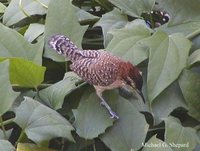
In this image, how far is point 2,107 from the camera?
2.45ft

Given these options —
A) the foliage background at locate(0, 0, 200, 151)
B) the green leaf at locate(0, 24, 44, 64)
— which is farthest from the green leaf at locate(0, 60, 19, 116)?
the green leaf at locate(0, 24, 44, 64)

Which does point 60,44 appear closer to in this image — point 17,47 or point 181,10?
point 17,47

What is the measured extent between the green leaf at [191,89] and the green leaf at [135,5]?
6.4 inches

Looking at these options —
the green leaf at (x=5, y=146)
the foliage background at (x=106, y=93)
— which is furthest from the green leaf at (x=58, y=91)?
the green leaf at (x=5, y=146)

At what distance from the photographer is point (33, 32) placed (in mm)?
889

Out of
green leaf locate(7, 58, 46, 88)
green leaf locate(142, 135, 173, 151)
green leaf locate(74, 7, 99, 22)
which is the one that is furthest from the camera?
green leaf locate(74, 7, 99, 22)

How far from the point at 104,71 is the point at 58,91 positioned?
80 millimetres

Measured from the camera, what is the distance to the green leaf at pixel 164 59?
76cm

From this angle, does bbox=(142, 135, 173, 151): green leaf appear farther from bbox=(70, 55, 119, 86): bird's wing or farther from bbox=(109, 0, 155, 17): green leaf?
bbox=(109, 0, 155, 17): green leaf

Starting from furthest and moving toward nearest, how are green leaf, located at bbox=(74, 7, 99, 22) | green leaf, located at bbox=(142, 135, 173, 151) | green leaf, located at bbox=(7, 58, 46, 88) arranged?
green leaf, located at bbox=(74, 7, 99, 22) < green leaf, located at bbox=(7, 58, 46, 88) < green leaf, located at bbox=(142, 135, 173, 151)

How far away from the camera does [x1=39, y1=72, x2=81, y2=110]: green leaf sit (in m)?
0.77

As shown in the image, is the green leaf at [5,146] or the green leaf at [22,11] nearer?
the green leaf at [5,146]

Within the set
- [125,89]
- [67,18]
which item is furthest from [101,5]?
[125,89]

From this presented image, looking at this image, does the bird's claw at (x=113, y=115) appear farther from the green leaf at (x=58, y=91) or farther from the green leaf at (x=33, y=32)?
the green leaf at (x=33, y=32)
